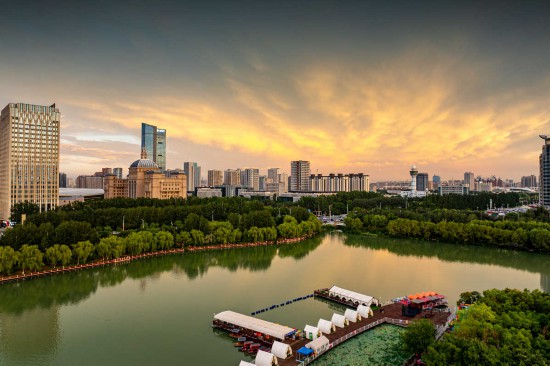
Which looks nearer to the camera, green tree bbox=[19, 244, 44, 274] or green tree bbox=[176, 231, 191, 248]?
green tree bbox=[19, 244, 44, 274]

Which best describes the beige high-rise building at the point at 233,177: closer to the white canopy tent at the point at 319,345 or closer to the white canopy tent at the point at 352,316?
the white canopy tent at the point at 352,316

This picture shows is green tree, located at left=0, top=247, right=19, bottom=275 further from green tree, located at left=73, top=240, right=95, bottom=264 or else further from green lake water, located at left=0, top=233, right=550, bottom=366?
green tree, located at left=73, top=240, right=95, bottom=264

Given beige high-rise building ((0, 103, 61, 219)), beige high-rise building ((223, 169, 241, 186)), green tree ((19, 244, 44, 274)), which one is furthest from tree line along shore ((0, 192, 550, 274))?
beige high-rise building ((223, 169, 241, 186))

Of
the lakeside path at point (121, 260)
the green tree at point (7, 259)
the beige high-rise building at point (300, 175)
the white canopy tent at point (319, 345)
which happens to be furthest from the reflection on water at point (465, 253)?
the beige high-rise building at point (300, 175)

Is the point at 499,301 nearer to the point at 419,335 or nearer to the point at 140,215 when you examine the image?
the point at 419,335

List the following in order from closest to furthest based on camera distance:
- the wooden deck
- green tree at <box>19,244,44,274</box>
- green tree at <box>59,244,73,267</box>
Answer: the wooden deck, green tree at <box>19,244,44,274</box>, green tree at <box>59,244,73,267</box>

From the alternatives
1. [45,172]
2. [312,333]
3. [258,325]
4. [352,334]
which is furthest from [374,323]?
[45,172]

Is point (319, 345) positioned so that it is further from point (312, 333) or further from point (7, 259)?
point (7, 259)
